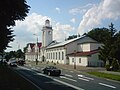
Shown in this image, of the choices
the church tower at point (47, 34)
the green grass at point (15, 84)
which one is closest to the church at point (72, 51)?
the church tower at point (47, 34)

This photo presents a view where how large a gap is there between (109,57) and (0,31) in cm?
3589

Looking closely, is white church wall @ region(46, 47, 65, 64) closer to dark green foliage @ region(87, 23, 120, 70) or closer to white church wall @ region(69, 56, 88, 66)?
white church wall @ region(69, 56, 88, 66)

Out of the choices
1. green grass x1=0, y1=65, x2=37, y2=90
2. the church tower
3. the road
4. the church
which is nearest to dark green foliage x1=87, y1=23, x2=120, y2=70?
the church

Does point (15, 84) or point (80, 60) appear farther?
point (80, 60)

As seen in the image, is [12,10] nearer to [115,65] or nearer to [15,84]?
[15,84]

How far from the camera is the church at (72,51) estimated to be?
69.8 meters

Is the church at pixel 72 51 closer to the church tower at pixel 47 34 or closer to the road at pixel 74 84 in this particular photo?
the church tower at pixel 47 34

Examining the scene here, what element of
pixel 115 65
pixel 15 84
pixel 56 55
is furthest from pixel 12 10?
pixel 56 55

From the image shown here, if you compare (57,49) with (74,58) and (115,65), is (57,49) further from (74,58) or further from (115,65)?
(115,65)

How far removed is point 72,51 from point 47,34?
92.9ft

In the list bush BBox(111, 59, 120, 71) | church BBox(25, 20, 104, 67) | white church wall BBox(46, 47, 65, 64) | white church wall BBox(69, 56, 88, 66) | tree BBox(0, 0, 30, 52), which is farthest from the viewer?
white church wall BBox(46, 47, 65, 64)

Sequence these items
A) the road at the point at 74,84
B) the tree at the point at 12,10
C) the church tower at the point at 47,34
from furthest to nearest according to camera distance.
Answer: the church tower at the point at 47,34 → the road at the point at 74,84 → the tree at the point at 12,10

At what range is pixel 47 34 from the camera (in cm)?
11319

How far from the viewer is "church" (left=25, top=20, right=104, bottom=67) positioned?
2749 inches
